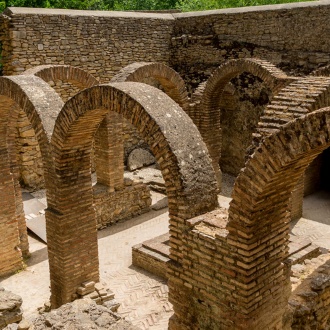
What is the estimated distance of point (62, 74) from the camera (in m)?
9.80

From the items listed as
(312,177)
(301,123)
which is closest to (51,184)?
(301,123)

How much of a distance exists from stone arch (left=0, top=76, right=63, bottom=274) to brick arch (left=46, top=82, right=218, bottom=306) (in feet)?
1.40

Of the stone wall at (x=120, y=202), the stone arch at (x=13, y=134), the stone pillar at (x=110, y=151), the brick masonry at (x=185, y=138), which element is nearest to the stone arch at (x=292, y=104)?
the brick masonry at (x=185, y=138)

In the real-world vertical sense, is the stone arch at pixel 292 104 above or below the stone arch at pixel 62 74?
above

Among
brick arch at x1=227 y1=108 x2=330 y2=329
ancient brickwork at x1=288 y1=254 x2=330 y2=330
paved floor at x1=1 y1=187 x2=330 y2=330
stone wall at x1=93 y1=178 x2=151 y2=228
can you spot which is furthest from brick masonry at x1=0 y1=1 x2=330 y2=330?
ancient brickwork at x1=288 y1=254 x2=330 y2=330

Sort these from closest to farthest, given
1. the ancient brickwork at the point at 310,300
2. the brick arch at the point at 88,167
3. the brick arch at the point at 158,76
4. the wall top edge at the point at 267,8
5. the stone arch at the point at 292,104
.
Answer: the stone arch at the point at 292,104, the brick arch at the point at 88,167, the ancient brickwork at the point at 310,300, the brick arch at the point at 158,76, the wall top edge at the point at 267,8

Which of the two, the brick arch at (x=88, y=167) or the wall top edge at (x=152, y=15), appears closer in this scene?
the brick arch at (x=88, y=167)

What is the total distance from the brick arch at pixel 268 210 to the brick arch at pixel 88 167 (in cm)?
80

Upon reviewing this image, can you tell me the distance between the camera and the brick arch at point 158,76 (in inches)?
404

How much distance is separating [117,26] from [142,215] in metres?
6.27

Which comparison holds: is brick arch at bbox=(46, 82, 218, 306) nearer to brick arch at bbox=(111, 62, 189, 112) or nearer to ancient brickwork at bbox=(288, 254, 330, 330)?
ancient brickwork at bbox=(288, 254, 330, 330)

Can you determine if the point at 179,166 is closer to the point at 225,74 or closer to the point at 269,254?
the point at 269,254

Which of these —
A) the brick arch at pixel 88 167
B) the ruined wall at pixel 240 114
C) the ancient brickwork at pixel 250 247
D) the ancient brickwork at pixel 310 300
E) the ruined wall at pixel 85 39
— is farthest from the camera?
the ruined wall at pixel 240 114

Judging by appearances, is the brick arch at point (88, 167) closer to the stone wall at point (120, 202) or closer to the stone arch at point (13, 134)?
the stone arch at point (13, 134)
